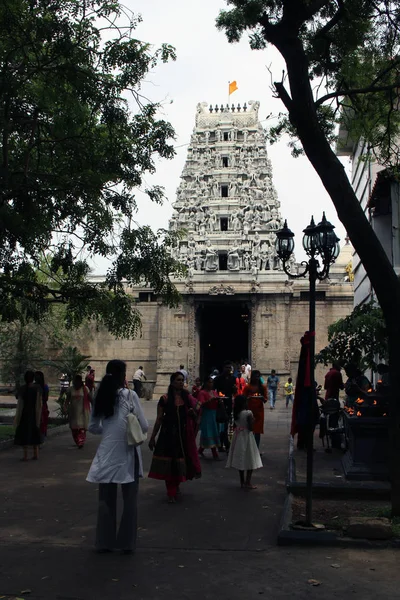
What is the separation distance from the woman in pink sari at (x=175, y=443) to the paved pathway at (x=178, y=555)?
0.38 m

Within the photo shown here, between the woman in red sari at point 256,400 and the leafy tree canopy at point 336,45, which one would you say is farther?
the woman in red sari at point 256,400

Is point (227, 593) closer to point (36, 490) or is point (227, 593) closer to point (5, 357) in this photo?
point (36, 490)

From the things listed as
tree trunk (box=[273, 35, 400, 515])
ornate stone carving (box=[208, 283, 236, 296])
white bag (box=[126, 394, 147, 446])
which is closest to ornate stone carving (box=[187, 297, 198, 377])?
ornate stone carving (box=[208, 283, 236, 296])

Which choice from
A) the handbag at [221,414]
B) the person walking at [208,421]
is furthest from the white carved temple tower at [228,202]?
the person walking at [208,421]

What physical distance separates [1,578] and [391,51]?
9025 millimetres

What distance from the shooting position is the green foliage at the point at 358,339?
1245cm

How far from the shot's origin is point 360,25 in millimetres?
9141

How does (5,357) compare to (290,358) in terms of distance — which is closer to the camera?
(5,357)

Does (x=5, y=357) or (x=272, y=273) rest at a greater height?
(x=272, y=273)

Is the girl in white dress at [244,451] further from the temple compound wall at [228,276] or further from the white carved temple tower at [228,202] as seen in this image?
→ the white carved temple tower at [228,202]

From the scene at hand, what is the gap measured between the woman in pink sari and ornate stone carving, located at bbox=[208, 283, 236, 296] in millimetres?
25623

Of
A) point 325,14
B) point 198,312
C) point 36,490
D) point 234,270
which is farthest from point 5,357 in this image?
point 325,14

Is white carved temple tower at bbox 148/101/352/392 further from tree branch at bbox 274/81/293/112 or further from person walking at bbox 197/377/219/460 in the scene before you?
A: tree branch at bbox 274/81/293/112

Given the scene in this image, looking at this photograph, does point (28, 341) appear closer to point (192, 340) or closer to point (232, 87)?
point (192, 340)
